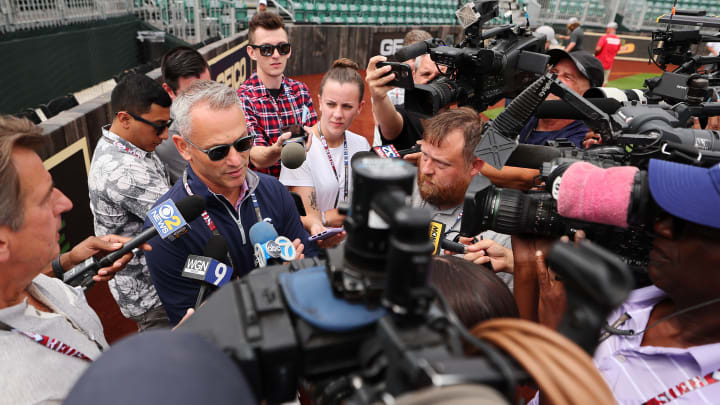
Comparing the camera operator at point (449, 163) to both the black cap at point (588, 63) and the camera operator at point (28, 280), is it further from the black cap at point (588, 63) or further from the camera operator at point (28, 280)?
the camera operator at point (28, 280)

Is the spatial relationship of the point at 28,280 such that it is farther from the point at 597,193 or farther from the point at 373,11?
the point at 373,11

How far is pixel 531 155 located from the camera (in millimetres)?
1831

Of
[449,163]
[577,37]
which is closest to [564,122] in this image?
[449,163]

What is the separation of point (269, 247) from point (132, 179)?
1268mm

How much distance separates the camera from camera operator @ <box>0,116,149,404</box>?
1.06m

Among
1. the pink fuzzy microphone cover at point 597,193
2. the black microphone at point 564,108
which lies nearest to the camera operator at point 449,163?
the black microphone at point 564,108

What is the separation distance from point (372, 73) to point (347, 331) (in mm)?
2111

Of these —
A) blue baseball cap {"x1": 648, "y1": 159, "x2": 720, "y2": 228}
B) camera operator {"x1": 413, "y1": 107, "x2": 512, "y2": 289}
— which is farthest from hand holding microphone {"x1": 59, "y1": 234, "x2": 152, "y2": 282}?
blue baseball cap {"x1": 648, "y1": 159, "x2": 720, "y2": 228}

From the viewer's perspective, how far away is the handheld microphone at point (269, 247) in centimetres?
146

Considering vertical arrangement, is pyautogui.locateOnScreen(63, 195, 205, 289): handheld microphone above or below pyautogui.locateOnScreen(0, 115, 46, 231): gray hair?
below

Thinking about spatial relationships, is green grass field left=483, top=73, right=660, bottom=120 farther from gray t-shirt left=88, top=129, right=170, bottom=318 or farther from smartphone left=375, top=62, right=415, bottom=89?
gray t-shirt left=88, top=129, right=170, bottom=318

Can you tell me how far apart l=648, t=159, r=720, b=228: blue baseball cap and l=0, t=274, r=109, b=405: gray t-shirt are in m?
1.42

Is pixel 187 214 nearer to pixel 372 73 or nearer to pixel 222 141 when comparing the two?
pixel 222 141

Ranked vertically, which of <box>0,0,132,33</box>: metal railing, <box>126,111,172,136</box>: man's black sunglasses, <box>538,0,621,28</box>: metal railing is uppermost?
<box>538,0,621,28</box>: metal railing
